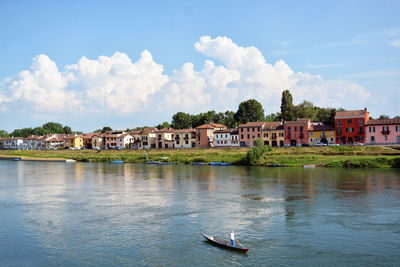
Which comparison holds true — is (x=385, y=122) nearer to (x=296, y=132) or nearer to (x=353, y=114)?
(x=353, y=114)

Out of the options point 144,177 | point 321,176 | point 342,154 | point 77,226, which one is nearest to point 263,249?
point 77,226

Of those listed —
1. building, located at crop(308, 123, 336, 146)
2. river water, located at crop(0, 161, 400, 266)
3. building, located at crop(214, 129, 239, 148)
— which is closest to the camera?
river water, located at crop(0, 161, 400, 266)

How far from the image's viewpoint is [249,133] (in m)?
115

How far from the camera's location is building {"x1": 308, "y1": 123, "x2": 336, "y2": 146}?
100125mm

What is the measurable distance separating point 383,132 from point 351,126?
781cm

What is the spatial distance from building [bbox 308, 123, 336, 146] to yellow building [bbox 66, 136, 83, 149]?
105764 millimetres

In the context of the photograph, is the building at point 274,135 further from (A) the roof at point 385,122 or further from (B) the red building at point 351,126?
(A) the roof at point 385,122

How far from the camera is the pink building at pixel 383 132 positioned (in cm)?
8962

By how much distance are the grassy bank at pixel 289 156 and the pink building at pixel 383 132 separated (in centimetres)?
849

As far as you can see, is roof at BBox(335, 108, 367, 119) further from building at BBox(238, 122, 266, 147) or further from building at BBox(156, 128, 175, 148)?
building at BBox(156, 128, 175, 148)

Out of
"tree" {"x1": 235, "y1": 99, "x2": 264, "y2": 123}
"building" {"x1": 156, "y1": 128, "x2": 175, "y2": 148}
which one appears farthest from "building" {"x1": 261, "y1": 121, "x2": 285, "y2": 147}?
"building" {"x1": 156, "y1": 128, "x2": 175, "y2": 148}

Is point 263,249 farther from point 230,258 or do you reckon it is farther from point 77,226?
point 77,226

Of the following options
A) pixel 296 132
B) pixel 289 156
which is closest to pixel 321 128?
pixel 296 132

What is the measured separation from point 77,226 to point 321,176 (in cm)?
4231
